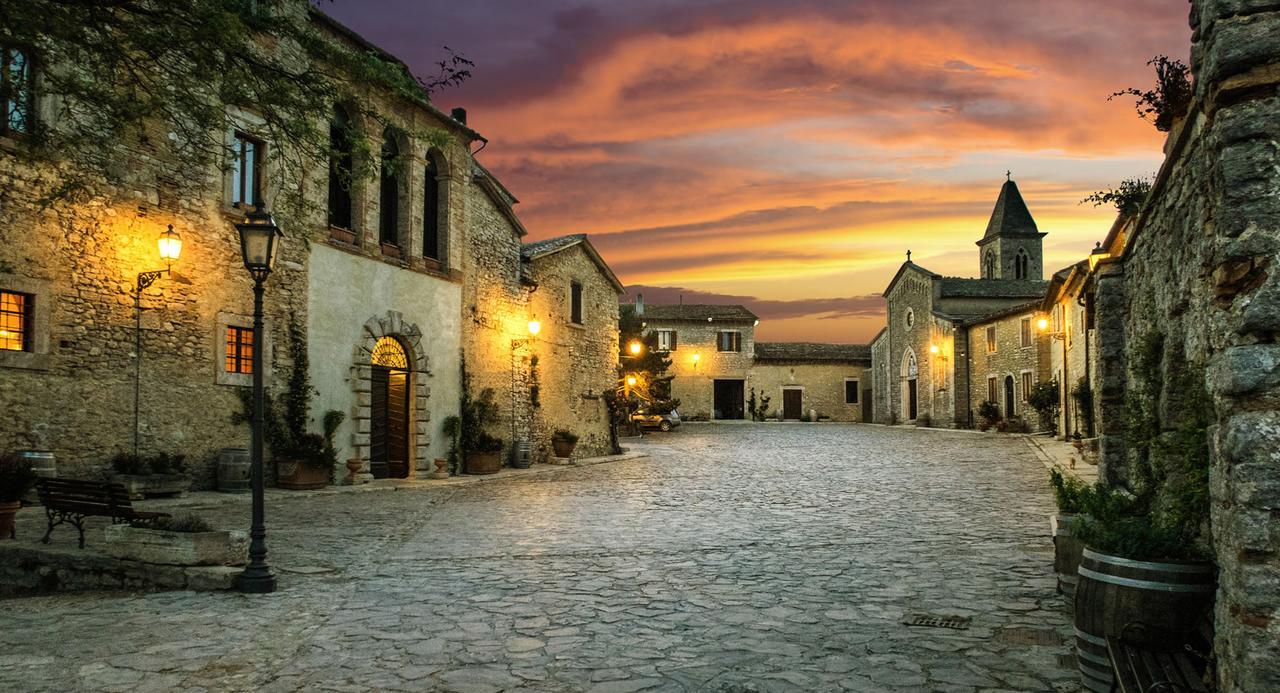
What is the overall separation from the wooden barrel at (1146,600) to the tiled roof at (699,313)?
51992 millimetres

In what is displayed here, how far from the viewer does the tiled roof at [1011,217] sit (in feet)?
186

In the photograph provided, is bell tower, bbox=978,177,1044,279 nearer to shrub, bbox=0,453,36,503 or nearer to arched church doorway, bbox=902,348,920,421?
arched church doorway, bbox=902,348,920,421

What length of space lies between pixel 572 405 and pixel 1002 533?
1587 centimetres

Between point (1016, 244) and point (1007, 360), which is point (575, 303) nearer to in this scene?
point (1007, 360)

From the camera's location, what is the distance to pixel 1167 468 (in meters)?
5.71

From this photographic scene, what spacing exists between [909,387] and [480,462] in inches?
1313

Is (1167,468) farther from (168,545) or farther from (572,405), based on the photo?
(572,405)

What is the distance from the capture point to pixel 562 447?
2331 cm

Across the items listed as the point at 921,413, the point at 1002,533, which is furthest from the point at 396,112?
the point at 921,413

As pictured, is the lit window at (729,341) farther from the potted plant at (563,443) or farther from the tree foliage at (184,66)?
the tree foliage at (184,66)

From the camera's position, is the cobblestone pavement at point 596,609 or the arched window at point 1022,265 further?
the arched window at point 1022,265

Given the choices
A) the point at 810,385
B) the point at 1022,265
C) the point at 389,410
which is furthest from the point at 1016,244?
the point at 389,410

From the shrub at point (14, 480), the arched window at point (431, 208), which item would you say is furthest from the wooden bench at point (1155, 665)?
the arched window at point (431, 208)

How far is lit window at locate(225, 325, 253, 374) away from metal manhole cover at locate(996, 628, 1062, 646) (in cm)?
1241
